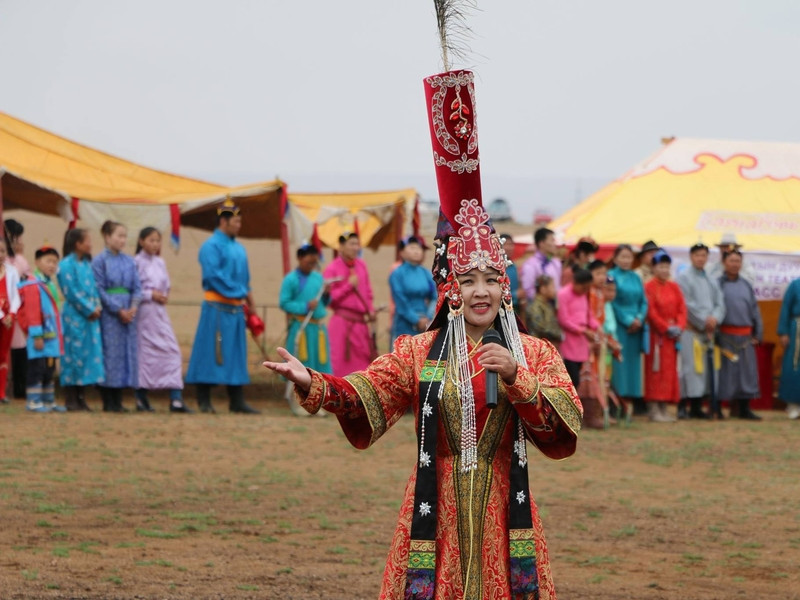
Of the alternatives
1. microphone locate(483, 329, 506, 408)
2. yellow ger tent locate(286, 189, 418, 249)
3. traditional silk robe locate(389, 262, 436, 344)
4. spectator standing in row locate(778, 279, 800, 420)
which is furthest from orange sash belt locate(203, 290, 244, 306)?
microphone locate(483, 329, 506, 408)

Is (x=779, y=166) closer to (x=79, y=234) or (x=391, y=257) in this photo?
(x=79, y=234)

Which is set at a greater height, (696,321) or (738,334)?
(696,321)

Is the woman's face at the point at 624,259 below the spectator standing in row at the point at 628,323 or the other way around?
the other way around

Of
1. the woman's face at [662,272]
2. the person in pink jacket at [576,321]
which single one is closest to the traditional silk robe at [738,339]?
the woman's face at [662,272]

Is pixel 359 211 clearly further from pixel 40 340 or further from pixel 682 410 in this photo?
pixel 40 340

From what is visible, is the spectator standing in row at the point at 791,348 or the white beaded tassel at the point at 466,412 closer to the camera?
the white beaded tassel at the point at 466,412

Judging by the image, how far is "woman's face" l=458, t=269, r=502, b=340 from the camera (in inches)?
174

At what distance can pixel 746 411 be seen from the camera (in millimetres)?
14461

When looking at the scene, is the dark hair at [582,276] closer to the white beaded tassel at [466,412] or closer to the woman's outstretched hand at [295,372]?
the white beaded tassel at [466,412]

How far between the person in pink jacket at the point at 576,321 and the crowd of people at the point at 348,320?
13 mm

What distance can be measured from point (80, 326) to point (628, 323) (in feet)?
17.4

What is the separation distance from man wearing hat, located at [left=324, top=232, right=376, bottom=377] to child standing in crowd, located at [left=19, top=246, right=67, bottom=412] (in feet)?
9.15

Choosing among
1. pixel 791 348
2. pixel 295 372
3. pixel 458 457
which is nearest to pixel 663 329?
pixel 791 348

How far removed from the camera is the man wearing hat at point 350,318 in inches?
526
